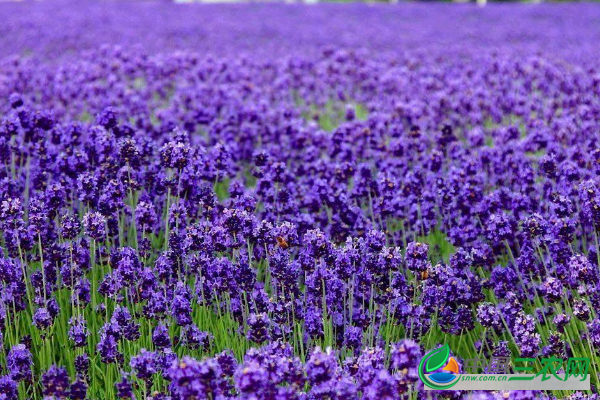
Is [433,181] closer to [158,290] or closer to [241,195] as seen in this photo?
[241,195]

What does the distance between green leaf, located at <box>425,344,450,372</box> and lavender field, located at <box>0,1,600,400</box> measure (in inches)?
5.5

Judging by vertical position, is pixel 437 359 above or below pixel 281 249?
below

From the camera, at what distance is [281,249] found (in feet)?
12.0

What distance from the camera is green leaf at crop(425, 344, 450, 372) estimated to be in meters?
3.17

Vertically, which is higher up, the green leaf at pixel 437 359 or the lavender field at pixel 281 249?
the lavender field at pixel 281 249

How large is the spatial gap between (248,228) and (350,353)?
33.3 inches

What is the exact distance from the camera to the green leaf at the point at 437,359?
317cm

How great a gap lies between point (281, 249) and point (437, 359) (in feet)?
3.21

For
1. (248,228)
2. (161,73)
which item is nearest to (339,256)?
Answer: (248,228)

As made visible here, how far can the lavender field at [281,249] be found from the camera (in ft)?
10.3

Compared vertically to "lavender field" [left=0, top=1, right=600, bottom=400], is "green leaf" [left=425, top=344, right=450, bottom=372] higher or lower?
lower

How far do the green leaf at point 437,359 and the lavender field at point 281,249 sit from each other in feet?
0.46

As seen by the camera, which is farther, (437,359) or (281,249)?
(281,249)

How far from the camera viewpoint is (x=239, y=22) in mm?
19812
